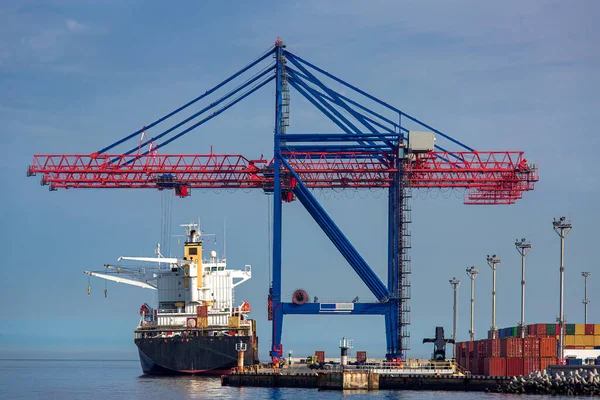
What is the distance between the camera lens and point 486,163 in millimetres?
83438

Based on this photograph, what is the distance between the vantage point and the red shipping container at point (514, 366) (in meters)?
73.1

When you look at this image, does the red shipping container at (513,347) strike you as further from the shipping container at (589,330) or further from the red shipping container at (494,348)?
the shipping container at (589,330)

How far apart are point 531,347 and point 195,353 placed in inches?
1226

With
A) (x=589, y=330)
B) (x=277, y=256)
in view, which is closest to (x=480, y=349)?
(x=589, y=330)

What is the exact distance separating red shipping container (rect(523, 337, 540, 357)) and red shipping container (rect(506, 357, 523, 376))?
648 mm

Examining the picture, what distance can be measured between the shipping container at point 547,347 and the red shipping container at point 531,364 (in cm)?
59

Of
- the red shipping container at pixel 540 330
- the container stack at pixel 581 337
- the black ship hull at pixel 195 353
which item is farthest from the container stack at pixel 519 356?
the black ship hull at pixel 195 353

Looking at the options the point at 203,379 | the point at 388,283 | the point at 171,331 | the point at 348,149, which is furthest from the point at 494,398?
the point at 171,331

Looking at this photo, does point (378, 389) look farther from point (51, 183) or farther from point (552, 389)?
point (51, 183)

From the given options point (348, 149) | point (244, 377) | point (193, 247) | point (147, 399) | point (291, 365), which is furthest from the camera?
point (193, 247)

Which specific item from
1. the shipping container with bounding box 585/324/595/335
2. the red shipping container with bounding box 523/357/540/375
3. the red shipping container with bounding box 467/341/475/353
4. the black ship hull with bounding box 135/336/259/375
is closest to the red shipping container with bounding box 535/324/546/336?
the shipping container with bounding box 585/324/595/335

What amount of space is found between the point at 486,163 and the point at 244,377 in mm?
24778

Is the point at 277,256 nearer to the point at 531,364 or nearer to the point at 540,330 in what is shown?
the point at 531,364

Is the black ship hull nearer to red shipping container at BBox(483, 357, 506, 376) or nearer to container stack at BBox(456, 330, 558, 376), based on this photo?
container stack at BBox(456, 330, 558, 376)
